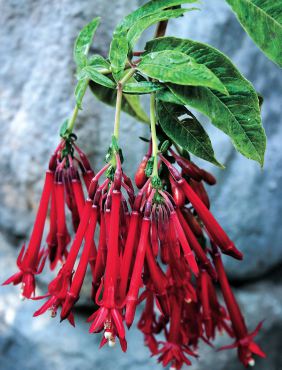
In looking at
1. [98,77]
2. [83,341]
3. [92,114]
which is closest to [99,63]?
[98,77]

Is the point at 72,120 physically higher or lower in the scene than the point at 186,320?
higher

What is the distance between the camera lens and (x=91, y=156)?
3.58 feet

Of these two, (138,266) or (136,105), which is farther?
(136,105)

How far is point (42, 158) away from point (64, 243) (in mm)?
542

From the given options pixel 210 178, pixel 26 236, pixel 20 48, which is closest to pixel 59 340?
pixel 26 236

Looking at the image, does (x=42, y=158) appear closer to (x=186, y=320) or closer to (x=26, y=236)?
(x=26, y=236)

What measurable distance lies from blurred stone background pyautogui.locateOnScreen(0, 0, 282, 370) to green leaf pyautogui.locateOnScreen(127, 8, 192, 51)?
0.56 meters

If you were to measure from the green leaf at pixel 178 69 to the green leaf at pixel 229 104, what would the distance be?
1.0 inches

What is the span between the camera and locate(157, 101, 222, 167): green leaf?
505mm

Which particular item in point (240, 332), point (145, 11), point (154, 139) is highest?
point (145, 11)

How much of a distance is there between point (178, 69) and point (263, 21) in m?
0.10

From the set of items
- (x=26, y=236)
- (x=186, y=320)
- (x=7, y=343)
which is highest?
(x=186, y=320)

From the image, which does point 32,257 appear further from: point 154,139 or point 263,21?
point 263,21

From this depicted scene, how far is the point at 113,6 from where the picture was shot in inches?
40.7
